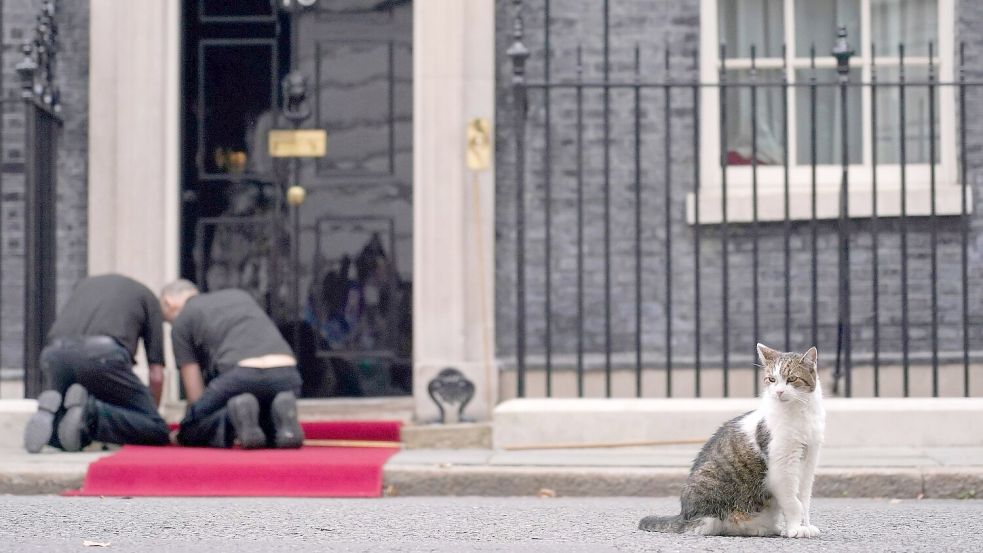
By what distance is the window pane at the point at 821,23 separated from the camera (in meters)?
10.2

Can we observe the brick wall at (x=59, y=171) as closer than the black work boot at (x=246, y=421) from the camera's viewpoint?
No

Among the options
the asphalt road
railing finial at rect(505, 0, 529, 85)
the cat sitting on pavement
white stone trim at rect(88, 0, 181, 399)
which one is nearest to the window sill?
railing finial at rect(505, 0, 529, 85)

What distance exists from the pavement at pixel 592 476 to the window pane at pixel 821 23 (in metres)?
2.98

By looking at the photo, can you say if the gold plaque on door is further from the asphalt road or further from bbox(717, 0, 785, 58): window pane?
the asphalt road

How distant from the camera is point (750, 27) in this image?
1017 centimetres

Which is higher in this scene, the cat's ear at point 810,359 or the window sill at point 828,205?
the window sill at point 828,205

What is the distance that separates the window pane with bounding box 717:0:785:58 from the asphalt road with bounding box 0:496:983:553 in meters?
3.47

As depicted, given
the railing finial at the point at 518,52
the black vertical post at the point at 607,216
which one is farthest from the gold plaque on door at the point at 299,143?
the black vertical post at the point at 607,216

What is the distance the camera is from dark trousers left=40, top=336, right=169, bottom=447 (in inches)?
353

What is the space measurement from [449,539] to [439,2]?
4497 millimetres

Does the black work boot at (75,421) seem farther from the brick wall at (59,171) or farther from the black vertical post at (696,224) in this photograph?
the black vertical post at (696,224)

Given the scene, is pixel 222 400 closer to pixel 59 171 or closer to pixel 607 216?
pixel 59 171

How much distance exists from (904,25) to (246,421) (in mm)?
4694

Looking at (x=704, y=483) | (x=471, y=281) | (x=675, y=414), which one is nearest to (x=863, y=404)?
(x=675, y=414)
